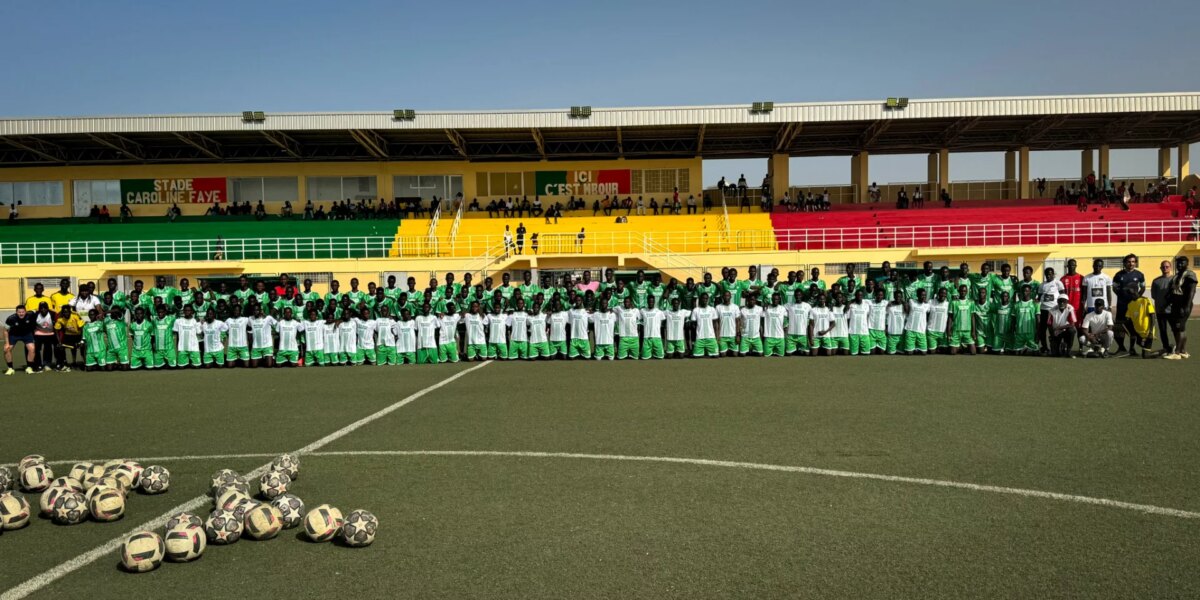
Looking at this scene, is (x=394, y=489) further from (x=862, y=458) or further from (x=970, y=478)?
(x=970, y=478)

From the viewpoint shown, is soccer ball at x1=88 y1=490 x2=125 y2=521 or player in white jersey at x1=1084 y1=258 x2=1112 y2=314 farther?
player in white jersey at x1=1084 y1=258 x2=1112 y2=314

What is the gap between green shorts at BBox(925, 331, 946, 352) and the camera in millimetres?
14820

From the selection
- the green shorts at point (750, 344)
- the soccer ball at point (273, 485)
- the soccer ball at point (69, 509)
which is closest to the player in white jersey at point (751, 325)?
the green shorts at point (750, 344)

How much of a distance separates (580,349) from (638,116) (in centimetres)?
1847

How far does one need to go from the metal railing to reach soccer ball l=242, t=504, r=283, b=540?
951 inches

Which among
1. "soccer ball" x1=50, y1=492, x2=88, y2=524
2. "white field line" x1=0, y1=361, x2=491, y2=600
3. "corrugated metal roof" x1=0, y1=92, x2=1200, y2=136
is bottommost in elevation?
"white field line" x1=0, y1=361, x2=491, y2=600

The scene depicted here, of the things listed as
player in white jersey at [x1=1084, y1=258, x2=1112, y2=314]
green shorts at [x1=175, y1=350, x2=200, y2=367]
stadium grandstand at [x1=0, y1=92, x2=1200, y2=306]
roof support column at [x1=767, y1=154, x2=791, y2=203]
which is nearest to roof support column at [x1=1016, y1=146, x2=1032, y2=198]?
stadium grandstand at [x1=0, y1=92, x2=1200, y2=306]

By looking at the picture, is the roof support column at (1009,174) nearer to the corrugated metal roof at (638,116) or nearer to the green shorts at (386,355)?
the corrugated metal roof at (638,116)

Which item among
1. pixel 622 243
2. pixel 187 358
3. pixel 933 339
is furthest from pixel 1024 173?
pixel 187 358

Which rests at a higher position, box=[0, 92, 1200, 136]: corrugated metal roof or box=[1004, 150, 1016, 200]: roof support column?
box=[0, 92, 1200, 136]: corrugated metal roof

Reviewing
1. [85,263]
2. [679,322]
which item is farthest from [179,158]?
[679,322]

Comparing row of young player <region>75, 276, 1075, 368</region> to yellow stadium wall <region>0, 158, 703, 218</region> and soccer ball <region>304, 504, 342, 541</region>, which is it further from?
yellow stadium wall <region>0, 158, 703, 218</region>

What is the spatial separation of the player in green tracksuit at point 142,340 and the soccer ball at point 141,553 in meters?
11.5

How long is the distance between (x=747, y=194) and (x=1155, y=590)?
107 ft
